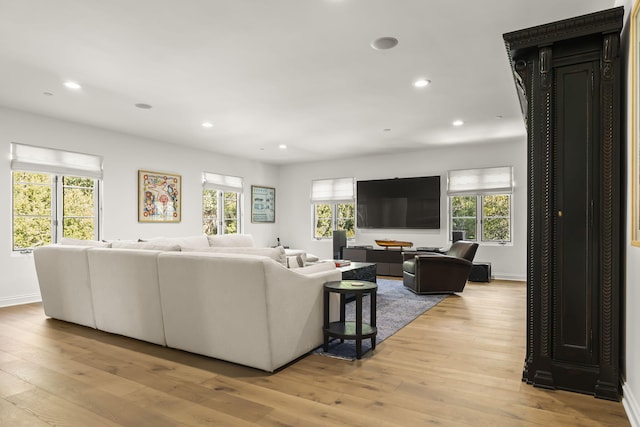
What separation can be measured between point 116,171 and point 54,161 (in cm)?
89

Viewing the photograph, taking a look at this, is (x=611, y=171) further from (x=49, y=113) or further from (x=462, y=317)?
(x=49, y=113)

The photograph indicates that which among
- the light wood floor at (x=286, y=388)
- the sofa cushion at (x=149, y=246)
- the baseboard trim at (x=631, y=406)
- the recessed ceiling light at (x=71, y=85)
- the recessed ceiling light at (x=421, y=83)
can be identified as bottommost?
the light wood floor at (x=286, y=388)

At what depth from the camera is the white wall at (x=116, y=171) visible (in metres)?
5.02

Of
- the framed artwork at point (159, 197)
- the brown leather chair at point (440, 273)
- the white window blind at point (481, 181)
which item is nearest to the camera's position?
the brown leather chair at point (440, 273)

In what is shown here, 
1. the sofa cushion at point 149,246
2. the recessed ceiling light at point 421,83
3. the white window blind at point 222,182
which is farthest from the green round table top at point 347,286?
the white window blind at point 222,182

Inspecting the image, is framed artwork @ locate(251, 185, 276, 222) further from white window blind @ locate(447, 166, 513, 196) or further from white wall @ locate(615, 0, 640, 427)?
white wall @ locate(615, 0, 640, 427)

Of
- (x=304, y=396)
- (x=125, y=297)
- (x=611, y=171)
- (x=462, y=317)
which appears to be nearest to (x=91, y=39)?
(x=125, y=297)

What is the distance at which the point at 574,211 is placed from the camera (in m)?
2.42

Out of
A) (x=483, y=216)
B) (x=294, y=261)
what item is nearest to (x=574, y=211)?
(x=294, y=261)

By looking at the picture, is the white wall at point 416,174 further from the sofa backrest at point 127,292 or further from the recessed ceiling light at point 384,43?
the sofa backrest at point 127,292

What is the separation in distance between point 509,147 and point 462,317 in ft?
13.9

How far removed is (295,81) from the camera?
4.07 metres

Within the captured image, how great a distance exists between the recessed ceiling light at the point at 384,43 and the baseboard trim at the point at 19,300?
220 inches

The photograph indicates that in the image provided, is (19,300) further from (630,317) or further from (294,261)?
(630,317)
